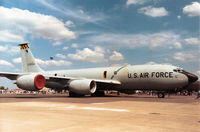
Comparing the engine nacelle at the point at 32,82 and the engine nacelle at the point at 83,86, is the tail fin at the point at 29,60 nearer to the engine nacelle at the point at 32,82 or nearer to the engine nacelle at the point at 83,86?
the engine nacelle at the point at 32,82

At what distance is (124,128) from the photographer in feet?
20.4

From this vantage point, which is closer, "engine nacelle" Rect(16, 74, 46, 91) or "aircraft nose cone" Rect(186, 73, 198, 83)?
"aircraft nose cone" Rect(186, 73, 198, 83)

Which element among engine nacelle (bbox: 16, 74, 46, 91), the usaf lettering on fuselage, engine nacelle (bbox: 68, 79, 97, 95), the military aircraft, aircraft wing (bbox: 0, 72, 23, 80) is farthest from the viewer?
aircraft wing (bbox: 0, 72, 23, 80)

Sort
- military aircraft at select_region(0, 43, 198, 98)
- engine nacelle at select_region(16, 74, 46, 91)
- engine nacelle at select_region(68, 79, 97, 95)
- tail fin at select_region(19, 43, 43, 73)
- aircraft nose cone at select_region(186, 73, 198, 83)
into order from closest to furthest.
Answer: aircraft nose cone at select_region(186, 73, 198, 83)
military aircraft at select_region(0, 43, 198, 98)
engine nacelle at select_region(16, 74, 46, 91)
engine nacelle at select_region(68, 79, 97, 95)
tail fin at select_region(19, 43, 43, 73)

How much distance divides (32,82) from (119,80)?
406 inches

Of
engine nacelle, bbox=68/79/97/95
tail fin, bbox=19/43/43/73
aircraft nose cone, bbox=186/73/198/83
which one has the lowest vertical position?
engine nacelle, bbox=68/79/97/95

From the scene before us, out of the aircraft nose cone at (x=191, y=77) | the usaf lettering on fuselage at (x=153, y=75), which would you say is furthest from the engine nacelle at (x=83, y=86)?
the aircraft nose cone at (x=191, y=77)

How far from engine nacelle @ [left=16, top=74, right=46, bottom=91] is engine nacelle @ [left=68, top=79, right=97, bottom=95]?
359 centimetres

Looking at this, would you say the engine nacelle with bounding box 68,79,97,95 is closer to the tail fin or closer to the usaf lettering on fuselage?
the usaf lettering on fuselage

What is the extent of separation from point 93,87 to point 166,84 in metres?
8.19

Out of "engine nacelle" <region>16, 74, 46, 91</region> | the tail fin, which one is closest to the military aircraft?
"engine nacelle" <region>16, 74, 46, 91</region>

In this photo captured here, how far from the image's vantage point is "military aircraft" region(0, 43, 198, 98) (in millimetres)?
23516

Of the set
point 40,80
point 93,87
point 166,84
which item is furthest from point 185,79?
point 40,80

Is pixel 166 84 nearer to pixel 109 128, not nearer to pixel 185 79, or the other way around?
pixel 185 79
